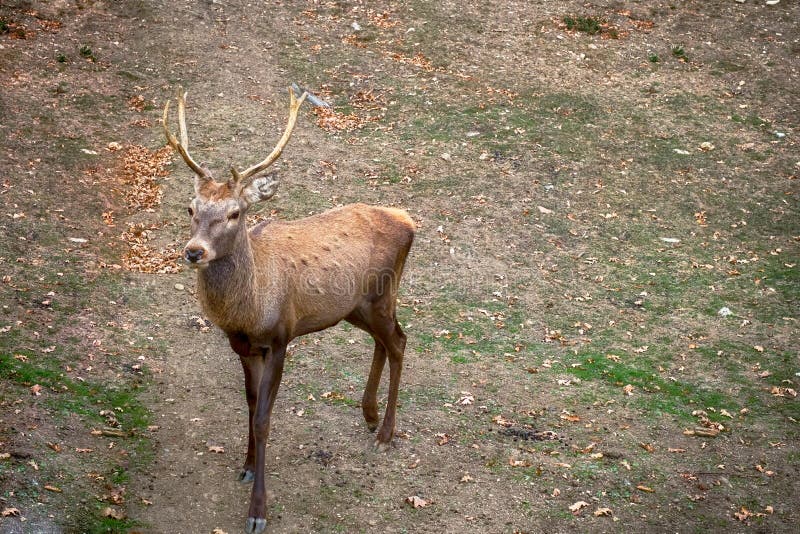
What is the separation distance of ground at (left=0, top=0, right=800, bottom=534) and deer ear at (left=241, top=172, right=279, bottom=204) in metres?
2.56

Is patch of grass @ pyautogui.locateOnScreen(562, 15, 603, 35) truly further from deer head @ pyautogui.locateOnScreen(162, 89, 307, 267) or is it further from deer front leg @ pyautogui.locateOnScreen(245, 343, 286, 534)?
deer front leg @ pyautogui.locateOnScreen(245, 343, 286, 534)

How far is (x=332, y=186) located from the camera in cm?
1340

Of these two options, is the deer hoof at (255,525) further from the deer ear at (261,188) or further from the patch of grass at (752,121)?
the patch of grass at (752,121)

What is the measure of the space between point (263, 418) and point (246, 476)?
2.47 ft

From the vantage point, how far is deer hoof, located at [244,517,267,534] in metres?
7.41

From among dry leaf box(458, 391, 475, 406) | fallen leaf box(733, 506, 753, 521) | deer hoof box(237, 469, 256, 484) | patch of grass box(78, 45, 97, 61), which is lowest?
deer hoof box(237, 469, 256, 484)

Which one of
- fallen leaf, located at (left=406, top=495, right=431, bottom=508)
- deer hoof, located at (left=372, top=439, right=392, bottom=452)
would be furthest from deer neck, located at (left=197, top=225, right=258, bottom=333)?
fallen leaf, located at (left=406, top=495, right=431, bottom=508)

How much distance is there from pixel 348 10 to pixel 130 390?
38.1 ft

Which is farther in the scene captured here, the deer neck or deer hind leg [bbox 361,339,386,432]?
deer hind leg [bbox 361,339,386,432]

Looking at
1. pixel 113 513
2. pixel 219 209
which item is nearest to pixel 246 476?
pixel 113 513

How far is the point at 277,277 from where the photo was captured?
25.6 ft

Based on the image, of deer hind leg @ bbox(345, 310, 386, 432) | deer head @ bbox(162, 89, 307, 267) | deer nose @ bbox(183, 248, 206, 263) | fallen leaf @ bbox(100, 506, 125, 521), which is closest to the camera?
deer nose @ bbox(183, 248, 206, 263)

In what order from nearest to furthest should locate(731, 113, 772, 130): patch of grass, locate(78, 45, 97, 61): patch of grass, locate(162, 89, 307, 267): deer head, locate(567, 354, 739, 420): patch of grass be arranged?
locate(162, 89, 307, 267): deer head → locate(567, 354, 739, 420): patch of grass → locate(78, 45, 97, 61): patch of grass → locate(731, 113, 772, 130): patch of grass

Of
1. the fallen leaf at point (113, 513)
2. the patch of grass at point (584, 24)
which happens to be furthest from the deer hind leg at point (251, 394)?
the patch of grass at point (584, 24)
